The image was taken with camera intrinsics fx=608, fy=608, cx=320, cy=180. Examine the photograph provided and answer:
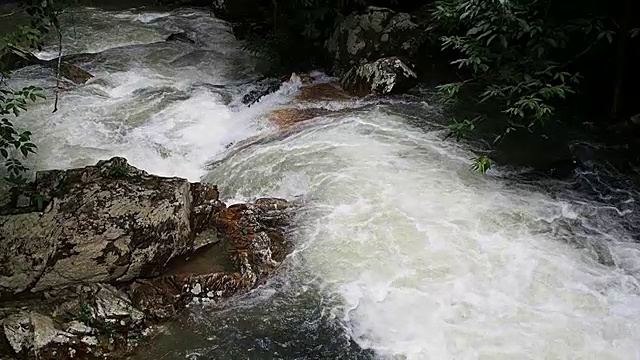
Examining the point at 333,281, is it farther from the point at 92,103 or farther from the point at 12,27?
the point at 12,27

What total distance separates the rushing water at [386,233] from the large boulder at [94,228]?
2.52 ft

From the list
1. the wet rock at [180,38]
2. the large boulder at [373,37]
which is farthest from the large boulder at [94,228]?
the wet rock at [180,38]

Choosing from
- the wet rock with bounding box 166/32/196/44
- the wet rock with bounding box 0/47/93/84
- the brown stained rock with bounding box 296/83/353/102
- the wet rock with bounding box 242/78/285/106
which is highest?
the brown stained rock with bounding box 296/83/353/102

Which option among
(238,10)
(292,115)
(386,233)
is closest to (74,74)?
(292,115)

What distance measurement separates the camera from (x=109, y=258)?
16.4 feet

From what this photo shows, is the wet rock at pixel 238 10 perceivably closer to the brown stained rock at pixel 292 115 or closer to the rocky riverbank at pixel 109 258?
the brown stained rock at pixel 292 115

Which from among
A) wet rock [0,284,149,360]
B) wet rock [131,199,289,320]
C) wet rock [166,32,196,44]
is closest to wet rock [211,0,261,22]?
wet rock [166,32,196,44]

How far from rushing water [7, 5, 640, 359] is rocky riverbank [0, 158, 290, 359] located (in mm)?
238

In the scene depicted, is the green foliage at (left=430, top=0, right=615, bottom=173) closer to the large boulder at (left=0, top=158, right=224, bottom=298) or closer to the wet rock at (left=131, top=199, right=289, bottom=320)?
the wet rock at (left=131, top=199, right=289, bottom=320)

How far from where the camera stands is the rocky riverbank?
175 inches

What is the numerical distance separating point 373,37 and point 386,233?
15.1 ft

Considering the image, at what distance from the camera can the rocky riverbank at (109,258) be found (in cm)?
446

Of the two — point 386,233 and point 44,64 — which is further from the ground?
point 386,233

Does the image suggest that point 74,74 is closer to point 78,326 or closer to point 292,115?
point 292,115
